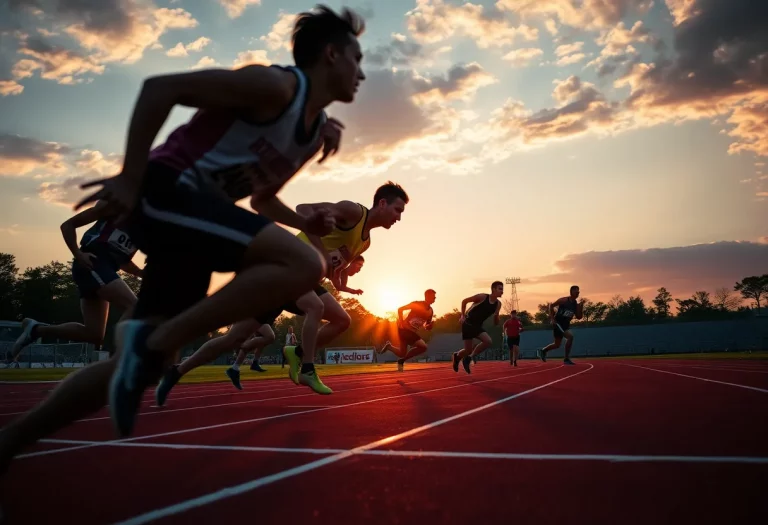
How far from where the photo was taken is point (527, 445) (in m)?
2.55

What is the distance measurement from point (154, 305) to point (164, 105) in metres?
0.75

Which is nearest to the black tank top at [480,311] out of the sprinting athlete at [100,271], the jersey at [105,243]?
the sprinting athlete at [100,271]

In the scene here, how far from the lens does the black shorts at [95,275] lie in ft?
19.4

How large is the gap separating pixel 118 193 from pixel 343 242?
12.4 ft

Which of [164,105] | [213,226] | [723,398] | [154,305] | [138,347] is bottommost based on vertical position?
[723,398]

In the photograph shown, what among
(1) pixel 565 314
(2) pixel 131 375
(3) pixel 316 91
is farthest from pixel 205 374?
(2) pixel 131 375

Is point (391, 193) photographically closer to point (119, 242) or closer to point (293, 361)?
point (293, 361)

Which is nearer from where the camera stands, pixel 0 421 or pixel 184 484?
pixel 184 484

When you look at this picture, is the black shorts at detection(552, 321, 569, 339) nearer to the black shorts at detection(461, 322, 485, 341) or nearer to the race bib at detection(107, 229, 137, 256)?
the black shorts at detection(461, 322, 485, 341)

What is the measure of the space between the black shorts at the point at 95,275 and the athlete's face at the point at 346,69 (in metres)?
4.67

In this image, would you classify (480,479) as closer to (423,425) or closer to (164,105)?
(423,425)

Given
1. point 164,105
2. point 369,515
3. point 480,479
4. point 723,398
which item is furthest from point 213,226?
point 723,398

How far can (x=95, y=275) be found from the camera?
595cm

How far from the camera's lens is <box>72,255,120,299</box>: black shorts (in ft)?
19.4
